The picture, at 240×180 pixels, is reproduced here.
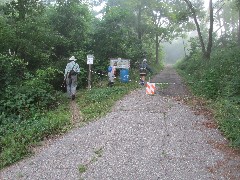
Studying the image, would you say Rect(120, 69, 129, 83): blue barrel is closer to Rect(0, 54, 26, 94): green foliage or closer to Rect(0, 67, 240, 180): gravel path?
Rect(0, 54, 26, 94): green foliage

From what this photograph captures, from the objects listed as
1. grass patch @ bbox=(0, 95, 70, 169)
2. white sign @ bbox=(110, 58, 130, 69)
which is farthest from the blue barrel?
grass patch @ bbox=(0, 95, 70, 169)

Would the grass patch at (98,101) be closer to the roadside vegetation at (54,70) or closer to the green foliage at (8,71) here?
the roadside vegetation at (54,70)

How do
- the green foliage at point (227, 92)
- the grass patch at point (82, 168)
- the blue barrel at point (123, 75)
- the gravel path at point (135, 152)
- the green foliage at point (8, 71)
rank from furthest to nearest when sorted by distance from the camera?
the blue barrel at point (123, 75) → the green foliage at point (8, 71) → the green foliage at point (227, 92) → the grass patch at point (82, 168) → the gravel path at point (135, 152)

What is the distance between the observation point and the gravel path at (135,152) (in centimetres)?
703

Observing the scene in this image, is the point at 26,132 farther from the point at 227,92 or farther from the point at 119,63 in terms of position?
the point at 119,63

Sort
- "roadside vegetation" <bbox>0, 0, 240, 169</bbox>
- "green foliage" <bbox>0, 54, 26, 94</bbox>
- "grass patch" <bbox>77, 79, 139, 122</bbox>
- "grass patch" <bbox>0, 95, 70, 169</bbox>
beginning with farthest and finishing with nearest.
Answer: "green foliage" <bbox>0, 54, 26, 94</bbox> → "grass patch" <bbox>77, 79, 139, 122</bbox> → "roadside vegetation" <bbox>0, 0, 240, 169</bbox> → "grass patch" <bbox>0, 95, 70, 169</bbox>

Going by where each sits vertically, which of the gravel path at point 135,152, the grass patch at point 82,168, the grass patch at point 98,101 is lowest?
the grass patch at point 82,168

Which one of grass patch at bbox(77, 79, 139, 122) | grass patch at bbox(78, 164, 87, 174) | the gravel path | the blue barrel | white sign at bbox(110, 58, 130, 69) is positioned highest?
white sign at bbox(110, 58, 130, 69)

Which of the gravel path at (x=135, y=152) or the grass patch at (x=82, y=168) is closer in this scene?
the gravel path at (x=135, y=152)

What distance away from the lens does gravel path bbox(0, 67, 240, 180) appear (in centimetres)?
703

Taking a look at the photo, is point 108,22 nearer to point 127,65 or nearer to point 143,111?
point 127,65

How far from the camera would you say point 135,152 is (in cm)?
808

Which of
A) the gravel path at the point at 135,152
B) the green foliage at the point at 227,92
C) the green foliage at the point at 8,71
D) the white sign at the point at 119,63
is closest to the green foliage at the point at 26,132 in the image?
the gravel path at the point at 135,152

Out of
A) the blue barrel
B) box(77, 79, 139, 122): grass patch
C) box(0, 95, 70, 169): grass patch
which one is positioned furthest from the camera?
the blue barrel
